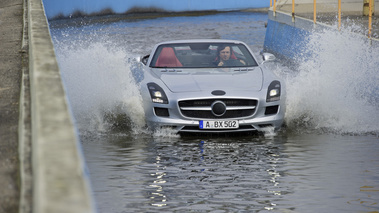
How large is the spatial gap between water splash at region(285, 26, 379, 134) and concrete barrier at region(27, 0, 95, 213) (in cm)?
622

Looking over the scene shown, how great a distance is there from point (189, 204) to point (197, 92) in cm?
365

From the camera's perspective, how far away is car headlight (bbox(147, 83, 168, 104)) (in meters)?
9.30

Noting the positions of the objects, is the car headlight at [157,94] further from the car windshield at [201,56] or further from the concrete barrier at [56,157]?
the concrete barrier at [56,157]

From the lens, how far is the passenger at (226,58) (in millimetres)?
10859

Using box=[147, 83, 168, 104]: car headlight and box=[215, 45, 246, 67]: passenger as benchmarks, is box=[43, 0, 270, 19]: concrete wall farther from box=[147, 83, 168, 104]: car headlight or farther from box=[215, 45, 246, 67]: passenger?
box=[147, 83, 168, 104]: car headlight

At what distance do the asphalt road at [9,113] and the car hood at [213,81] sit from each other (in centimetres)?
203

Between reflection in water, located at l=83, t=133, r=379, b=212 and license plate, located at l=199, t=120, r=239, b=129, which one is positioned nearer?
reflection in water, located at l=83, t=133, r=379, b=212

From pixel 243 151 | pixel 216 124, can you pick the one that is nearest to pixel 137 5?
pixel 216 124

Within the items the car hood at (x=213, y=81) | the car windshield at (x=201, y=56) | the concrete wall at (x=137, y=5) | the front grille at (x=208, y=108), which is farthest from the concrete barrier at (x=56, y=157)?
the concrete wall at (x=137, y=5)

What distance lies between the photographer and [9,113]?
659cm

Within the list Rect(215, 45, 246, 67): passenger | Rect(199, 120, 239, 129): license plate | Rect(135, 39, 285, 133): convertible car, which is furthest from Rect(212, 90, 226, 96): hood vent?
Rect(215, 45, 246, 67): passenger

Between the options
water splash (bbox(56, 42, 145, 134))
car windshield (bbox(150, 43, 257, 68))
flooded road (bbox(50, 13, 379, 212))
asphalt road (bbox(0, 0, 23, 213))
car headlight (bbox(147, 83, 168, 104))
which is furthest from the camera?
car windshield (bbox(150, 43, 257, 68))

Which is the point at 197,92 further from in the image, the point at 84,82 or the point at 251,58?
the point at 84,82

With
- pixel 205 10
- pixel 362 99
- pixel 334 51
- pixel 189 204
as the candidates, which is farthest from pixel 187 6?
pixel 189 204
